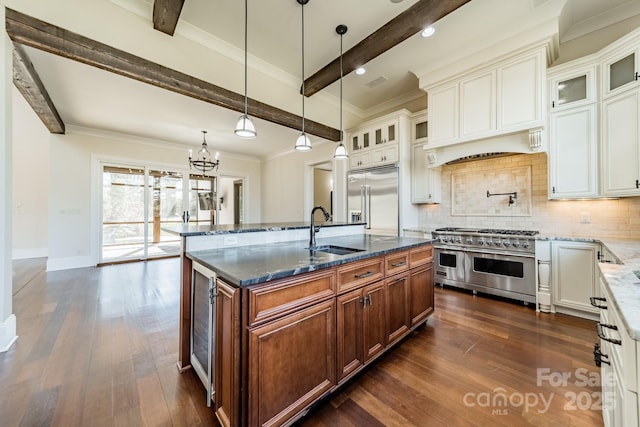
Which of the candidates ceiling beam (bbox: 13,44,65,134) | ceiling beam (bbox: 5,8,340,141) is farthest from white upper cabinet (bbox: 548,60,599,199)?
ceiling beam (bbox: 13,44,65,134)

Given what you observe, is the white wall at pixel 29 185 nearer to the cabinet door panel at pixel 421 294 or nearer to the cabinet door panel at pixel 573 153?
the cabinet door panel at pixel 421 294

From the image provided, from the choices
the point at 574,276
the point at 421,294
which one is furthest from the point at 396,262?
the point at 574,276

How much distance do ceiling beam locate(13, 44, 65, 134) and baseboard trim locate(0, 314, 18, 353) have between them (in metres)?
2.65

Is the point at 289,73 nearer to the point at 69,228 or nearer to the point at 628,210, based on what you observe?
the point at 628,210

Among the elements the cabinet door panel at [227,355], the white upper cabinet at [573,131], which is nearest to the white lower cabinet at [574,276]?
the white upper cabinet at [573,131]

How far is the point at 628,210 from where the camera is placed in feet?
8.86

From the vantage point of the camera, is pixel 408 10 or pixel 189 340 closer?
pixel 189 340

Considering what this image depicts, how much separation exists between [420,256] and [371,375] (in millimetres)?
1115

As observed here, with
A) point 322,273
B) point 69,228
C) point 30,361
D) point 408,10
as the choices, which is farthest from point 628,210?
point 69,228

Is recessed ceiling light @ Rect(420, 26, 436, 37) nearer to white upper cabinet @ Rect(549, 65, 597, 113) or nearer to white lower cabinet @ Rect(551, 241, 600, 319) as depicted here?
white upper cabinet @ Rect(549, 65, 597, 113)

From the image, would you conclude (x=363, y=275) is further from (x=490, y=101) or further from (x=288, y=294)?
(x=490, y=101)

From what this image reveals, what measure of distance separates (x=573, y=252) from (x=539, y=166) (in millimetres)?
1195

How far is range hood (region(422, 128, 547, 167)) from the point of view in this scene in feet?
9.35

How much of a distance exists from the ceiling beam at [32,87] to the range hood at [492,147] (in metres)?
4.98
